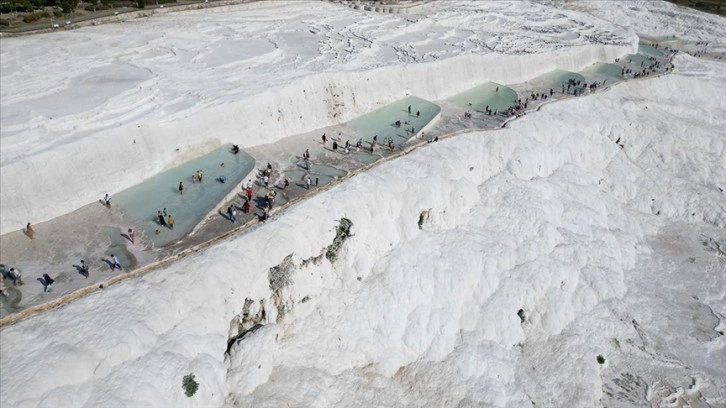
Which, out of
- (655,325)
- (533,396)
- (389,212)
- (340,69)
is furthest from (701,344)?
(340,69)

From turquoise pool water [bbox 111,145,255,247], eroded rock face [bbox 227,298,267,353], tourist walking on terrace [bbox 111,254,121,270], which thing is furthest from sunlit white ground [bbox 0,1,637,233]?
eroded rock face [bbox 227,298,267,353]

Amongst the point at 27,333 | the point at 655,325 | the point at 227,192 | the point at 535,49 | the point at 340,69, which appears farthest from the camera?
the point at 535,49

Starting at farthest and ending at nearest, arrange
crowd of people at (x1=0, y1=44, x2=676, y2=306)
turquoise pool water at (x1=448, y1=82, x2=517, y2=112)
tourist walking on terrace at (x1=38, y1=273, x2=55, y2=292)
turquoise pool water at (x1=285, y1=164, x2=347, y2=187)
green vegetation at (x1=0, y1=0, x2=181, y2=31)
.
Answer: green vegetation at (x1=0, y1=0, x2=181, y2=31)
turquoise pool water at (x1=448, y1=82, x2=517, y2=112)
turquoise pool water at (x1=285, y1=164, x2=347, y2=187)
crowd of people at (x1=0, y1=44, x2=676, y2=306)
tourist walking on terrace at (x1=38, y1=273, x2=55, y2=292)

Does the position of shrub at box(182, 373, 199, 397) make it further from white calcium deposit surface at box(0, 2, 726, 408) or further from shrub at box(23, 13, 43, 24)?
shrub at box(23, 13, 43, 24)

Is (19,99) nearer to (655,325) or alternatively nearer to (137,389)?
(137,389)

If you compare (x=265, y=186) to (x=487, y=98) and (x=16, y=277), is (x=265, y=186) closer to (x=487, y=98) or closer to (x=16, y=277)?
(x=16, y=277)

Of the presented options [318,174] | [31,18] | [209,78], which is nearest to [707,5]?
[209,78]
